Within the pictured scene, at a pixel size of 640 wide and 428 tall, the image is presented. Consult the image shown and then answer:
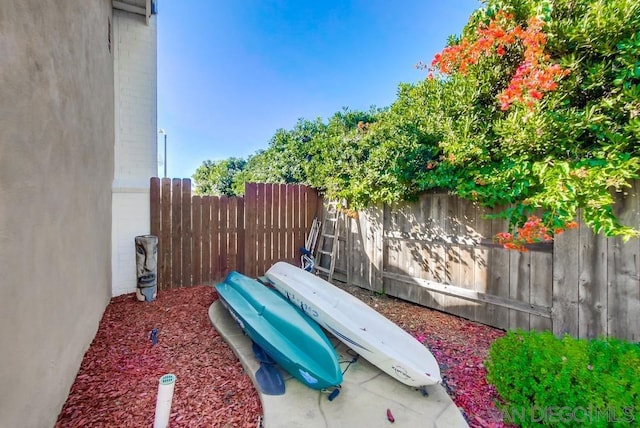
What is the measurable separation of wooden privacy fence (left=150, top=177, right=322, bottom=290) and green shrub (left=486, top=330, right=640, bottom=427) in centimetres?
459

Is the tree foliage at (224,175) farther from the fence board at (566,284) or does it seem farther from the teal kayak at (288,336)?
the fence board at (566,284)

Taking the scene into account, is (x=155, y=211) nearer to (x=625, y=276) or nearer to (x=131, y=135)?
(x=131, y=135)

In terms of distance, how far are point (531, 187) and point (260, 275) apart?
189 inches

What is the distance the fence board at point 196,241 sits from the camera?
5203 mm

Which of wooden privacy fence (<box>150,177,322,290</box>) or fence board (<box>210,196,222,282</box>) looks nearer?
wooden privacy fence (<box>150,177,322,290</box>)

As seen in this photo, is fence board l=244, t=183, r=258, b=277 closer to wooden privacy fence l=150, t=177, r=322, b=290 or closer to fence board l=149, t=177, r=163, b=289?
wooden privacy fence l=150, t=177, r=322, b=290

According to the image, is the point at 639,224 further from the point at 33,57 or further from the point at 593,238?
the point at 33,57

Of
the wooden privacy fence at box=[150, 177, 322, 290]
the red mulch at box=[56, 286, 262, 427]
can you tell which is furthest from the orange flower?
the wooden privacy fence at box=[150, 177, 322, 290]

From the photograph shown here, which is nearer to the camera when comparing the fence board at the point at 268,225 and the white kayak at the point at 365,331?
the white kayak at the point at 365,331

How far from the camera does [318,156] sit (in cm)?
677

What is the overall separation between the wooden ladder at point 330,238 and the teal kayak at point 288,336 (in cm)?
258

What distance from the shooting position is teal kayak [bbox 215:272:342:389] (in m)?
2.24

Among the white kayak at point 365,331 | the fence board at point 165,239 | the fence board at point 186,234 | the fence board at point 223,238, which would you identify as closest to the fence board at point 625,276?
the white kayak at point 365,331

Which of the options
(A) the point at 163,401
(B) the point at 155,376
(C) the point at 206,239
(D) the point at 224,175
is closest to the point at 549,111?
(A) the point at 163,401
